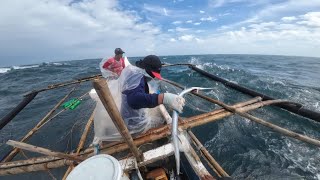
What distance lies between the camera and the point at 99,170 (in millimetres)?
2520

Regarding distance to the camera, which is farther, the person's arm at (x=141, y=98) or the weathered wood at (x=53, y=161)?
the weathered wood at (x=53, y=161)

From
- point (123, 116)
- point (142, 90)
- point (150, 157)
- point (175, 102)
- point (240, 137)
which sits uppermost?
point (142, 90)

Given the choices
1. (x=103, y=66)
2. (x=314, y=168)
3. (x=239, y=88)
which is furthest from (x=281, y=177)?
(x=103, y=66)

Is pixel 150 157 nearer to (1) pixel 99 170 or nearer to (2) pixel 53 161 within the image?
(1) pixel 99 170

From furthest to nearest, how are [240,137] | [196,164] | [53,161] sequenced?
[240,137] < [53,161] < [196,164]

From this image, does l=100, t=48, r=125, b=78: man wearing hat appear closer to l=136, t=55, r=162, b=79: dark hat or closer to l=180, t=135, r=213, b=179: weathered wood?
l=136, t=55, r=162, b=79: dark hat

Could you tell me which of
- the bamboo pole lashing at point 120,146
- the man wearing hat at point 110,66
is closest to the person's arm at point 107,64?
the man wearing hat at point 110,66

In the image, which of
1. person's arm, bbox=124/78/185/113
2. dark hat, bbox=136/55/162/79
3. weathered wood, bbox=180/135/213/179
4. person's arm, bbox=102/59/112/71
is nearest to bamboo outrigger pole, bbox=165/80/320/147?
weathered wood, bbox=180/135/213/179

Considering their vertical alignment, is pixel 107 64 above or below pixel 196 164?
Answer: above

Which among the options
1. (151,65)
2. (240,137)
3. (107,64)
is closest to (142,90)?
(151,65)

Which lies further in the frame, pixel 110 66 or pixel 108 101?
pixel 110 66

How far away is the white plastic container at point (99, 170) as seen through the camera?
243 centimetres

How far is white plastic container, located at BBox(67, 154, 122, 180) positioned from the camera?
95.7 inches

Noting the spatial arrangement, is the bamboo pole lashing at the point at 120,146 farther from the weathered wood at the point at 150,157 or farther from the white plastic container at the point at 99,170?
the white plastic container at the point at 99,170
